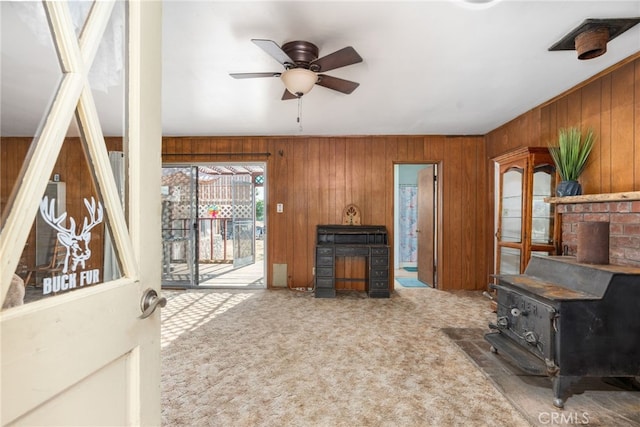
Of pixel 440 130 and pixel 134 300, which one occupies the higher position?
pixel 440 130

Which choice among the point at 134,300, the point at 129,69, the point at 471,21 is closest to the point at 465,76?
the point at 471,21

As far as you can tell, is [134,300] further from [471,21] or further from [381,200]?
[381,200]

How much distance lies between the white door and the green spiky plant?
3.34 m

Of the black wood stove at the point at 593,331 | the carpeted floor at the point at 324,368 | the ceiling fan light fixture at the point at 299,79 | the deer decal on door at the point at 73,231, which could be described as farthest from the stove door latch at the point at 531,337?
the deer decal on door at the point at 73,231

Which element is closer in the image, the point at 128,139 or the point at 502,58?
the point at 128,139

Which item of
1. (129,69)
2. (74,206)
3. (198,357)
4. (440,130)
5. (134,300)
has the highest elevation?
(440,130)

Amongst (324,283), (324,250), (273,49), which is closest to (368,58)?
(273,49)

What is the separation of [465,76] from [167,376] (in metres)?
3.54

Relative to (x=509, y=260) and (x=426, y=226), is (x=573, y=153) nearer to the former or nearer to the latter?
(x=509, y=260)

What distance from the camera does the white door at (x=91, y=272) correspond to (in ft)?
1.75

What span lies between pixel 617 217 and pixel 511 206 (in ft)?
4.23

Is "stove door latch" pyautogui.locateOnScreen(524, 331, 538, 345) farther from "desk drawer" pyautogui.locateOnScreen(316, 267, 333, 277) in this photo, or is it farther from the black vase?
"desk drawer" pyautogui.locateOnScreen(316, 267, 333, 277)

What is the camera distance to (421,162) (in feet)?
16.1

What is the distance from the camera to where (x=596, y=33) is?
206 centimetres
